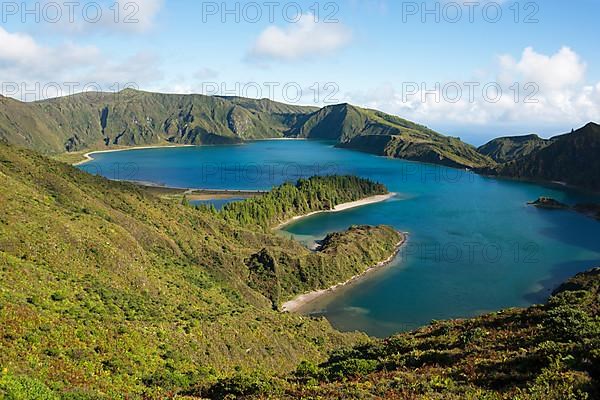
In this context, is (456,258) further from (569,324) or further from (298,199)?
(569,324)

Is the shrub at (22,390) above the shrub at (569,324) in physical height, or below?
above

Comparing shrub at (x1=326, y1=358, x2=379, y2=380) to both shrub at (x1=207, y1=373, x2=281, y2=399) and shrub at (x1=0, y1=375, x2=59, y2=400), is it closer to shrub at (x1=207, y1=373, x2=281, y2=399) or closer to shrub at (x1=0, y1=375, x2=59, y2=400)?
shrub at (x1=207, y1=373, x2=281, y2=399)

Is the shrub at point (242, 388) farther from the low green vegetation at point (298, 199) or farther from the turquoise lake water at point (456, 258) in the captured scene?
the low green vegetation at point (298, 199)

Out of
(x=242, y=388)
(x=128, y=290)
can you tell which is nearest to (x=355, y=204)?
(x=128, y=290)

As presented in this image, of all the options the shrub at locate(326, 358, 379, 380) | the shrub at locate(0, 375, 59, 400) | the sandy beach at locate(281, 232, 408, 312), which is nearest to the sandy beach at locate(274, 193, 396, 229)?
the sandy beach at locate(281, 232, 408, 312)

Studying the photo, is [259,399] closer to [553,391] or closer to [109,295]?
[553,391]

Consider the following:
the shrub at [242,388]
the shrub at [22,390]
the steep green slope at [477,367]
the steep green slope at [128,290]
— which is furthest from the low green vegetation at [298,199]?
the shrub at [22,390]
